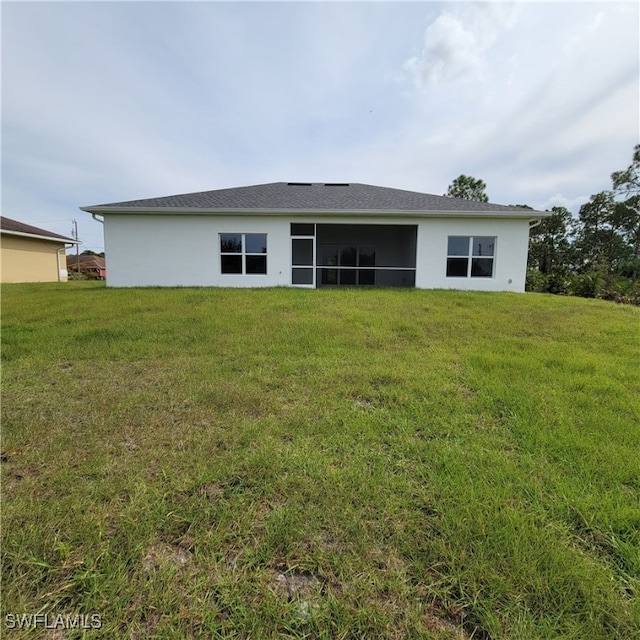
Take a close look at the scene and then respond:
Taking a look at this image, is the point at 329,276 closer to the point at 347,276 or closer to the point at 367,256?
the point at 347,276

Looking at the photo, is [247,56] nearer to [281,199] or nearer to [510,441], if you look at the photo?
[281,199]

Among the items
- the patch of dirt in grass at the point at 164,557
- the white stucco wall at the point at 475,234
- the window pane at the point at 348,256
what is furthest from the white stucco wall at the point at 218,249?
the patch of dirt in grass at the point at 164,557

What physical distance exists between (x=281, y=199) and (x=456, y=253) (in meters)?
6.77

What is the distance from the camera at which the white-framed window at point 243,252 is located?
11297mm

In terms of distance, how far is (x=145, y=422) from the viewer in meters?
2.84

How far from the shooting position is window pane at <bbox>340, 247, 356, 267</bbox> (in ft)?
50.6

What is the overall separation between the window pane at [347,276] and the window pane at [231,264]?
17.6 feet

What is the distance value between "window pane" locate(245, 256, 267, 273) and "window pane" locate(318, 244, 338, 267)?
468cm

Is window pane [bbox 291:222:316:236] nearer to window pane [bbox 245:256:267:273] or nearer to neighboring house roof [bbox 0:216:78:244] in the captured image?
window pane [bbox 245:256:267:273]

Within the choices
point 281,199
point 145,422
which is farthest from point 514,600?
point 281,199

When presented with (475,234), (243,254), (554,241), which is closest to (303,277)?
(243,254)

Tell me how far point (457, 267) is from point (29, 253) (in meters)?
23.3

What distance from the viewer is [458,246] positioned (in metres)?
11.4

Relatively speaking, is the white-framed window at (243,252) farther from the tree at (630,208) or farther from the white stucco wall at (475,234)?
the tree at (630,208)
